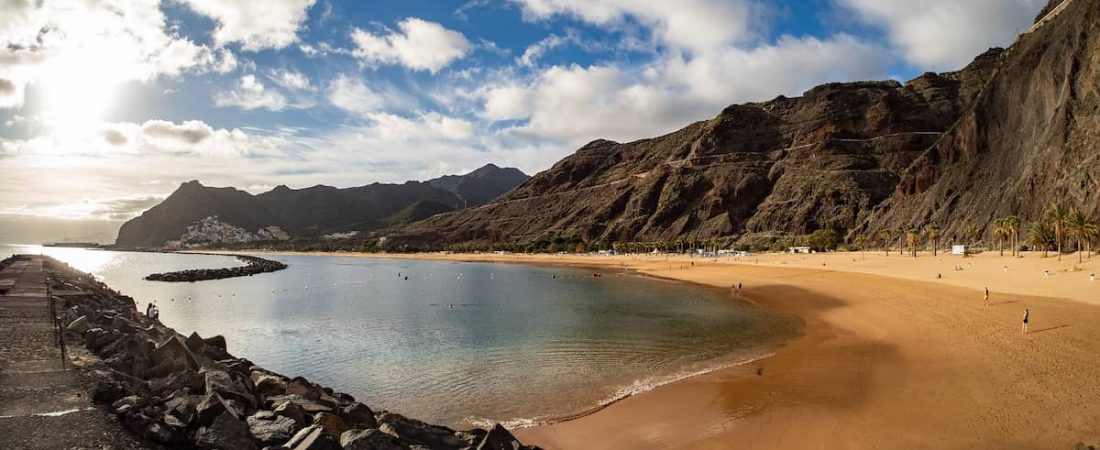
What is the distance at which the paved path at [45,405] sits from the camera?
24.8 ft

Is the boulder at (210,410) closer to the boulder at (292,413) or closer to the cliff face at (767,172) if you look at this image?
the boulder at (292,413)

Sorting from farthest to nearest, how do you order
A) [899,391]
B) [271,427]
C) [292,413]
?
[899,391], [292,413], [271,427]

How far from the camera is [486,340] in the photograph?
26.8m

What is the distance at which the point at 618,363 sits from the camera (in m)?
21.3

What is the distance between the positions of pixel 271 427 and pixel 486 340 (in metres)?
18.0

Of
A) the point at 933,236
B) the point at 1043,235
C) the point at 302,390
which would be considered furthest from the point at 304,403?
the point at 933,236

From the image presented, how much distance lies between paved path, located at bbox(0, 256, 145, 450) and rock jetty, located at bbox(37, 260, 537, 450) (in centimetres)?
28

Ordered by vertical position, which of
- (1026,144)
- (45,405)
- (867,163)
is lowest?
(45,405)

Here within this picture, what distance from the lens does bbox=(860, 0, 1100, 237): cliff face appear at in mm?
58116

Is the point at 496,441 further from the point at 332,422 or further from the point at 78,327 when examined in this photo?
the point at 78,327

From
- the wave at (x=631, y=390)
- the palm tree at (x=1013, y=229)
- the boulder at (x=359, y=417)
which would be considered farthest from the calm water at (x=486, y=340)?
the palm tree at (x=1013, y=229)

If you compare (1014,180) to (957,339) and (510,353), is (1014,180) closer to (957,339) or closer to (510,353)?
(957,339)

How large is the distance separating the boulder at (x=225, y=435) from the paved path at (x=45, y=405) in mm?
767

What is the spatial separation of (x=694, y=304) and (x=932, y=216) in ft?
207
